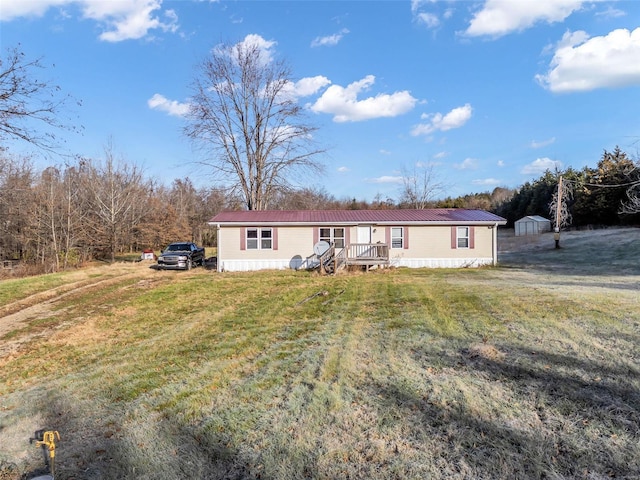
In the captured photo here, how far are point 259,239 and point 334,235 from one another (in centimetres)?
379

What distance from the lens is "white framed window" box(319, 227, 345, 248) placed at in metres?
18.7

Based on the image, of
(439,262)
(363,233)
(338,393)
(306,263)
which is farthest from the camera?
(439,262)

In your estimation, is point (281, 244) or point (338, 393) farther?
point (281, 244)

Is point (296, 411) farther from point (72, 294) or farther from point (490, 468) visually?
point (72, 294)

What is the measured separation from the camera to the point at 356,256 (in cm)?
1808

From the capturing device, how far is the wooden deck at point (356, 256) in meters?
17.0

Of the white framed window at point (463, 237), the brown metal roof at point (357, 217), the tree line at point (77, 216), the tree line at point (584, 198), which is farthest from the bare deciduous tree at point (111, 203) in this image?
the tree line at point (584, 198)

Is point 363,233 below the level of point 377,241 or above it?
above

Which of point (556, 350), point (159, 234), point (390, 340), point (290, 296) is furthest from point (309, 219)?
point (159, 234)

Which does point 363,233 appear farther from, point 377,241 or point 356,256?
point 356,256

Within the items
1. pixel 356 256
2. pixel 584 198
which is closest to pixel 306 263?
pixel 356 256

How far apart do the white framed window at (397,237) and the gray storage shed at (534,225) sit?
25.5 m

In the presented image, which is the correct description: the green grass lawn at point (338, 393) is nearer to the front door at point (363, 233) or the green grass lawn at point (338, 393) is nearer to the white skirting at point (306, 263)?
the white skirting at point (306, 263)

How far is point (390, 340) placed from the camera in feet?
20.3
